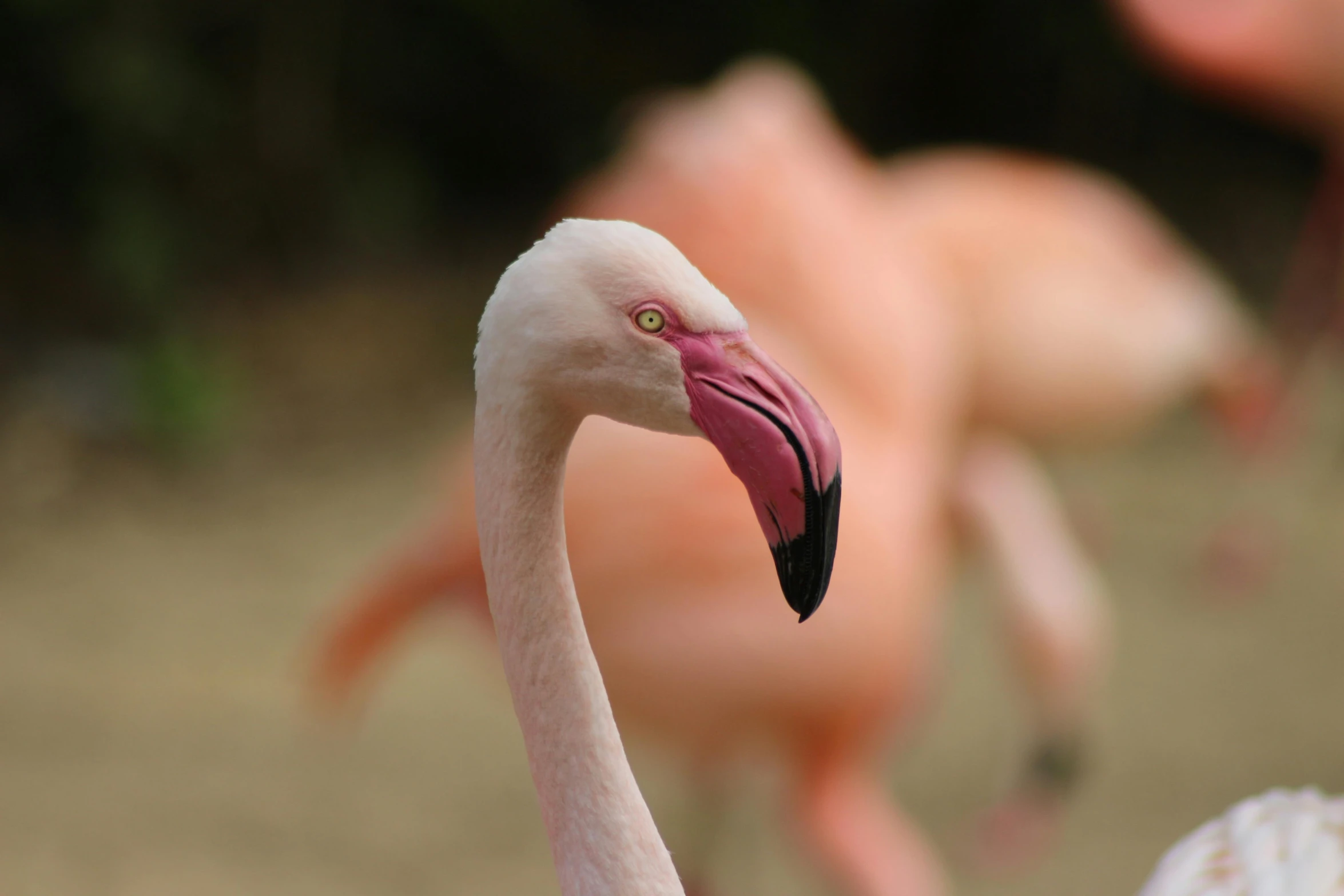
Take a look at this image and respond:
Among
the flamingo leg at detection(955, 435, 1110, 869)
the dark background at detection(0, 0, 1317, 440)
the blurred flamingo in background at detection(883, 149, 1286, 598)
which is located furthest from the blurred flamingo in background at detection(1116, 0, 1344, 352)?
the dark background at detection(0, 0, 1317, 440)

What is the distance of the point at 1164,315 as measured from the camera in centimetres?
324

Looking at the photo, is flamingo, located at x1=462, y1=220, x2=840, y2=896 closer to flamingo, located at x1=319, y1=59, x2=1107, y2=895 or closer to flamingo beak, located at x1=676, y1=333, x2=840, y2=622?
flamingo beak, located at x1=676, y1=333, x2=840, y2=622

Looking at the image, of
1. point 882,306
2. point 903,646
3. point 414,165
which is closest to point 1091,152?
point 414,165

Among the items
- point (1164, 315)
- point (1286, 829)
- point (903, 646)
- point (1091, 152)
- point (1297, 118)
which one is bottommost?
point (1286, 829)

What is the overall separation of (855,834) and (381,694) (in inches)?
60.4

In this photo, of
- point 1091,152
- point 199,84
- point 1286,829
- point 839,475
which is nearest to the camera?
point 839,475

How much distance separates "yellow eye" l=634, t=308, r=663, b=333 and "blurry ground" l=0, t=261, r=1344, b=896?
1816 mm

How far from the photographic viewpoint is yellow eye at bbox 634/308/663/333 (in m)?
0.85

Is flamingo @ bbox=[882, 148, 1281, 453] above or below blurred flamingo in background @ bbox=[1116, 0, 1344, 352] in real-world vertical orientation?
below

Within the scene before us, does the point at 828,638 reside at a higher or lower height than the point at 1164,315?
lower

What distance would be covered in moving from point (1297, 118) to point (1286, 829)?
121 inches

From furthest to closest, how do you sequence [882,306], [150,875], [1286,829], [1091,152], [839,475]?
1. [1091,152]
2. [150,875]
3. [882,306]
4. [1286,829]
5. [839,475]

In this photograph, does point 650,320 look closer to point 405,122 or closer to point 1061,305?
point 1061,305

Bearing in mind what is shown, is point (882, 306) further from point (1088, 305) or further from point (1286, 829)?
point (1286, 829)
